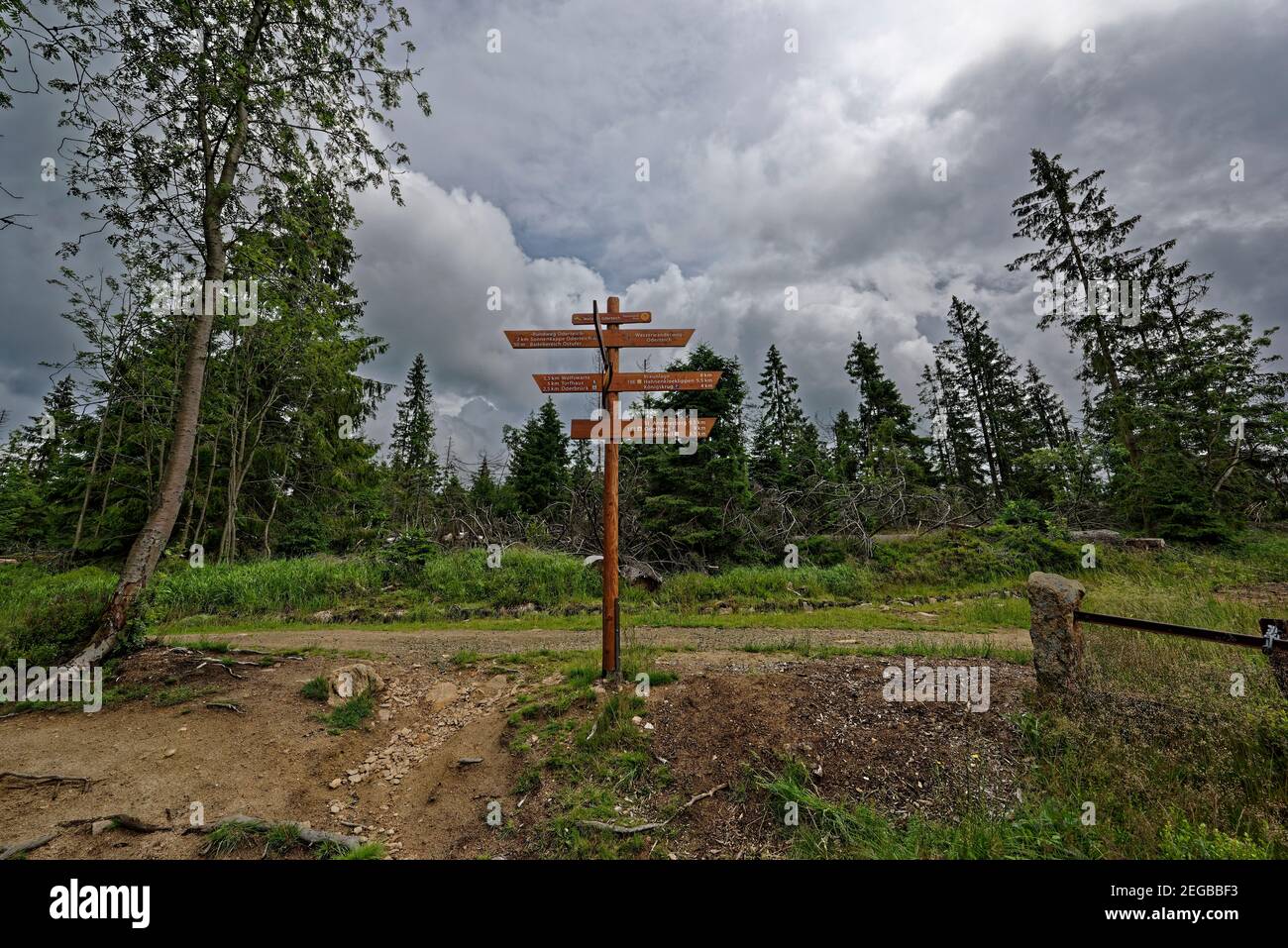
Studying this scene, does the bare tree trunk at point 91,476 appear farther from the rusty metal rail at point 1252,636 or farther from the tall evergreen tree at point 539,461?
the rusty metal rail at point 1252,636

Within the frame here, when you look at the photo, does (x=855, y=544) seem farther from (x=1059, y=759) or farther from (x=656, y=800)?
Result: (x=656, y=800)

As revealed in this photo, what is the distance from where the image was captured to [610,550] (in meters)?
5.53

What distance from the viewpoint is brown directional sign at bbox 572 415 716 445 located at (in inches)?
200

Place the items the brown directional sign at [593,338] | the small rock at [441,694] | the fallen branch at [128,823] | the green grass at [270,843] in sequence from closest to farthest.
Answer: the green grass at [270,843], the fallen branch at [128,823], the small rock at [441,694], the brown directional sign at [593,338]

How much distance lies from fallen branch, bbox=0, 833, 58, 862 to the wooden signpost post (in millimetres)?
4201

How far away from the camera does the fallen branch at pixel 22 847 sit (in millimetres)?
2902

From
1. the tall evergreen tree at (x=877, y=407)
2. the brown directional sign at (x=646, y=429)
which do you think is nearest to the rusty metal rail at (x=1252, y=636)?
the brown directional sign at (x=646, y=429)

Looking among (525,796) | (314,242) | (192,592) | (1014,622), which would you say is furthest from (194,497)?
(1014,622)

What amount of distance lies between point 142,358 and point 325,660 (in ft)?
44.8

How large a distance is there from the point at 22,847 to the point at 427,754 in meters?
2.40

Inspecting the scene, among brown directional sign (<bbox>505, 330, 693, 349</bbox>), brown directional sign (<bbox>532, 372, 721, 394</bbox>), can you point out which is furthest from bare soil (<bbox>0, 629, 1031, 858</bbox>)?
brown directional sign (<bbox>505, 330, 693, 349</bbox>)
